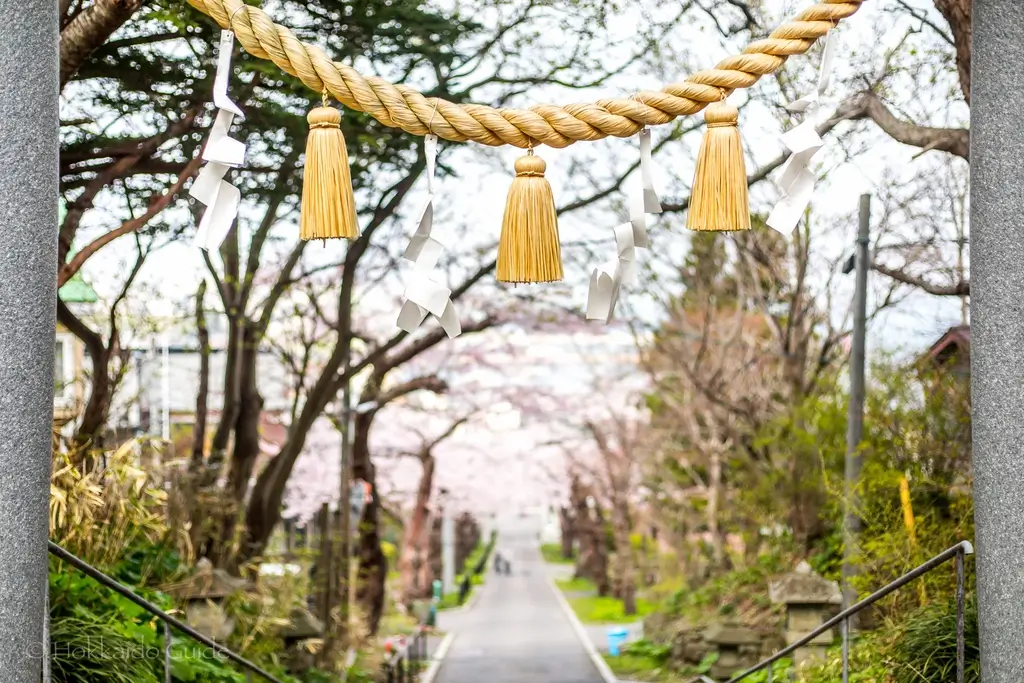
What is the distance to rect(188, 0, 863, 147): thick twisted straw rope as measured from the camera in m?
2.11

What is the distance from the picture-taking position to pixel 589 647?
1324 cm

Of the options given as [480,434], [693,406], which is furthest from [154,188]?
[480,434]

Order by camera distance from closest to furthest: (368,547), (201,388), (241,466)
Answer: (241,466) → (201,388) → (368,547)

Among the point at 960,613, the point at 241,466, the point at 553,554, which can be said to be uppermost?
the point at 241,466

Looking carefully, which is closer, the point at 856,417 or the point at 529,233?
the point at 529,233

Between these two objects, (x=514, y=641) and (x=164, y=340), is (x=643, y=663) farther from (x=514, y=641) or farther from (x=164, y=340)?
(x=164, y=340)

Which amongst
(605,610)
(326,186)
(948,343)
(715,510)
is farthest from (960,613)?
(605,610)

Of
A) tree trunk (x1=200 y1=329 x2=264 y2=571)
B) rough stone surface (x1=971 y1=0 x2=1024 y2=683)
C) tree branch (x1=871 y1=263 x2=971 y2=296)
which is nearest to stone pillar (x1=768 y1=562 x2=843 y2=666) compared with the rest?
tree branch (x1=871 y1=263 x2=971 y2=296)

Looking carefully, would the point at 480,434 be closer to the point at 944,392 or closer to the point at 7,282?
the point at 944,392

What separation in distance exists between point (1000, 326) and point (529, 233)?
101cm

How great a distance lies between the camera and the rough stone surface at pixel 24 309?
200cm

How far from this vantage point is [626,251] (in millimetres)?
2277

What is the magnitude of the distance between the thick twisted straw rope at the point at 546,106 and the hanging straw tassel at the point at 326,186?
7 centimetres

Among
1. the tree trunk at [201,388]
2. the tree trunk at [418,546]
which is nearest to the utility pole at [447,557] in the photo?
the tree trunk at [418,546]
